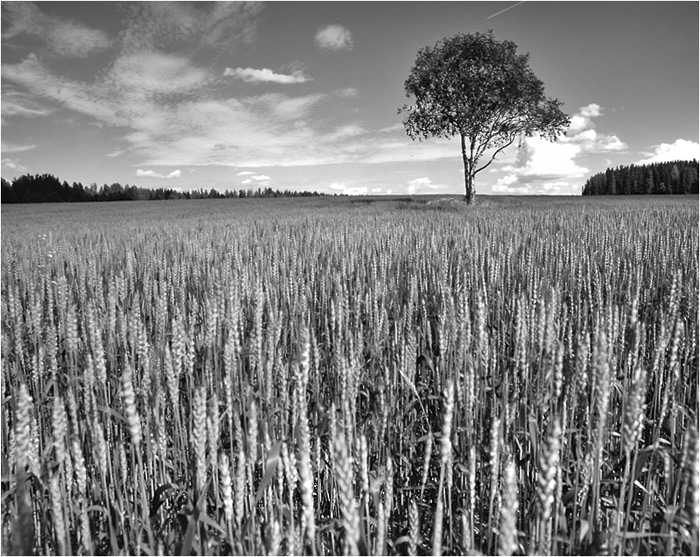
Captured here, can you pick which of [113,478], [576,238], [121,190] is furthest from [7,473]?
[121,190]

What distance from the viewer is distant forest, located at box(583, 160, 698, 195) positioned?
7350 cm

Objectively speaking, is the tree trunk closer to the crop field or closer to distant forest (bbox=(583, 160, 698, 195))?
the crop field

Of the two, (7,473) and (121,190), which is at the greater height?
(121,190)

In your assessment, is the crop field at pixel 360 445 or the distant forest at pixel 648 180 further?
the distant forest at pixel 648 180

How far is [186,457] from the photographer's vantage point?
1.75 metres

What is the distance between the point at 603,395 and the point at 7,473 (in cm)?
194

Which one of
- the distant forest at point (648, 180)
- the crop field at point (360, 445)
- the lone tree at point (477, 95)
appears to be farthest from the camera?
the distant forest at point (648, 180)

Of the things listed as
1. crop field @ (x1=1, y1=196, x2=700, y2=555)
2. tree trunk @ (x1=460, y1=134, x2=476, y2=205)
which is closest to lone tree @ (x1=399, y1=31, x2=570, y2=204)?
tree trunk @ (x1=460, y1=134, x2=476, y2=205)

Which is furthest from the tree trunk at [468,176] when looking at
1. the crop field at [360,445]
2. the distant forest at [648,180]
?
the distant forest at [648,180]

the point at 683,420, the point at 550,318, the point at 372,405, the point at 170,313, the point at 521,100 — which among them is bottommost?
the point at 683,420

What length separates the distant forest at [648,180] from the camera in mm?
73500

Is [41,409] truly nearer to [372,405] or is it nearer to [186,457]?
[186,457]

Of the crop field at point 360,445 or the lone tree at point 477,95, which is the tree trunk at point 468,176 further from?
the crop field at point 360,445

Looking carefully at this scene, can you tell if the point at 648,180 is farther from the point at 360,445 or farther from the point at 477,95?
the point at 360,445
